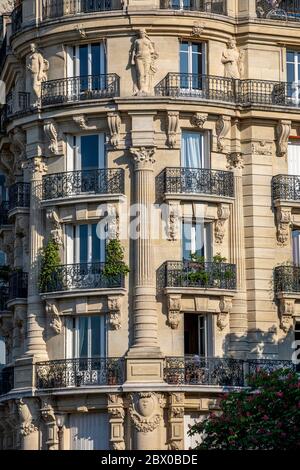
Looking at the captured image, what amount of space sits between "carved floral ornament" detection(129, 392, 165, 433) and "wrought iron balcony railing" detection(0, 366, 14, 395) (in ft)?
19.1

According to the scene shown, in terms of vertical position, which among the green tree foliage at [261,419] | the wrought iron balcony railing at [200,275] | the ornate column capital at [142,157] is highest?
the ornate column capital at [142,157]

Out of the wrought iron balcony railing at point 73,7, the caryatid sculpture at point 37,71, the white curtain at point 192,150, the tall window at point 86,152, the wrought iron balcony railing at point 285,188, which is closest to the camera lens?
the white curtain at point 192,150

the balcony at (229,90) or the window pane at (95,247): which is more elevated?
the balcony at (229,90)

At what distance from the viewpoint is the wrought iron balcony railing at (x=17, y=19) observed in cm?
5991

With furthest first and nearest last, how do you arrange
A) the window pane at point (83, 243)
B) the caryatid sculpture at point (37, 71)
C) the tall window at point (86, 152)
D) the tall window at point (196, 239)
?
the caryatid sculpture at point (37, 71)
the tall window at point (86, 152)
the window pane at point (83, 243)
the tall window at point (196, 239)

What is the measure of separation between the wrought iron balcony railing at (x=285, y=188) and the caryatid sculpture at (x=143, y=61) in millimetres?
5180

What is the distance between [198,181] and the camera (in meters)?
56.6

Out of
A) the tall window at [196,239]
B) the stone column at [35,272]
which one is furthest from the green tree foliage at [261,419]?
the stone column at [35,272]

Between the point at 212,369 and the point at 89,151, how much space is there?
8281mm

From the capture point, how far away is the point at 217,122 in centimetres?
5731

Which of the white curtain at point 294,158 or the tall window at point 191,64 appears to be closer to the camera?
the tall window at point 191,64

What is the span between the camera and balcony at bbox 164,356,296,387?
181 ft

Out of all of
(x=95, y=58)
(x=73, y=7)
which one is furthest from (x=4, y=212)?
(x=73, y=7)

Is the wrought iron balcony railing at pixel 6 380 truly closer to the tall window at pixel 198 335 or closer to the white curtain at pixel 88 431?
the white curtain at pixel 88 431
